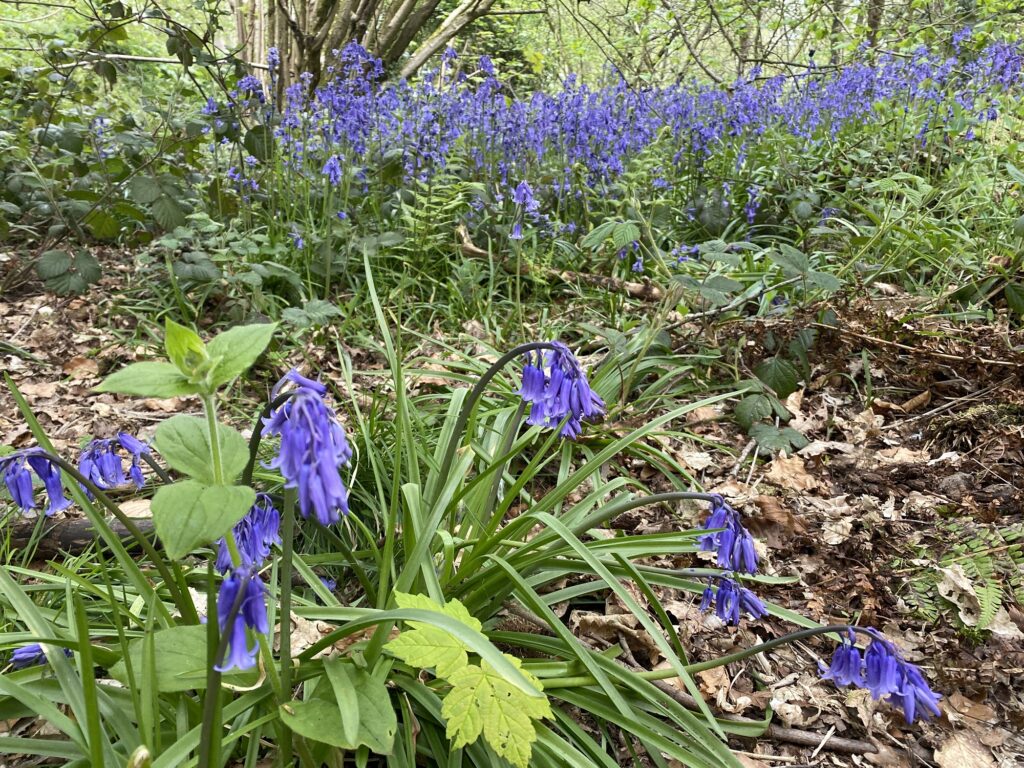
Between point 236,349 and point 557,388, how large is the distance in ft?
2.19

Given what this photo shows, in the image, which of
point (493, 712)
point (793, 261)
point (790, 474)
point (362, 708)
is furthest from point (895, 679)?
point (793, 261)

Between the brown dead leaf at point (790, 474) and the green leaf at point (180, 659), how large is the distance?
2099 millimetres

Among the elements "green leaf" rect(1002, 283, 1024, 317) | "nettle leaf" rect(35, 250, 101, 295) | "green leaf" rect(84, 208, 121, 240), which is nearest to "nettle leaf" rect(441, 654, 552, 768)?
"green leaf" rect(1002, 283, 1024, 317)

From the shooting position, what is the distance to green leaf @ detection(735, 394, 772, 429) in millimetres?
2926

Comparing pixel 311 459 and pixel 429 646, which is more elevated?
pixel 311 459

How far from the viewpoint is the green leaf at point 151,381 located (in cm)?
95

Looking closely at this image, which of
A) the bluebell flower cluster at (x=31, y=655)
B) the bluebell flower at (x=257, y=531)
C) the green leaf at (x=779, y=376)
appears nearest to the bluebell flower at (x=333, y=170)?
the green leaf at (x=779, y=376)

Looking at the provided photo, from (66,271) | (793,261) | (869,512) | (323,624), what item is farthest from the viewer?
(66,271)

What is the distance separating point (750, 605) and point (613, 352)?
5.34 ft

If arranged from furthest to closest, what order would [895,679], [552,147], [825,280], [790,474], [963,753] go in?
[552,147] → [825,280] → [790,474] → [963,753] → [895,679]

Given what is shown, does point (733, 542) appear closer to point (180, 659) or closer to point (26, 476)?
point (180, 659)

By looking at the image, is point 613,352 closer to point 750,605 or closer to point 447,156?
point 750,605

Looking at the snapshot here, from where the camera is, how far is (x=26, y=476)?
4.28ft

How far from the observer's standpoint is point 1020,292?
3219 millimetres
